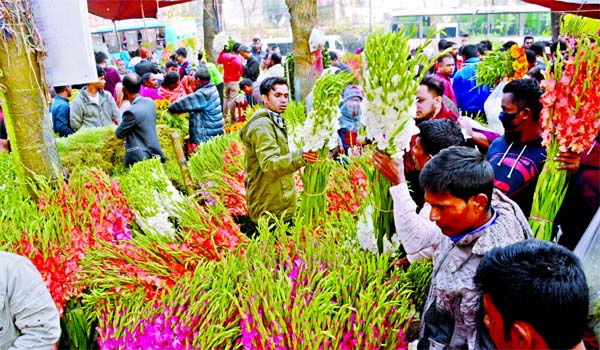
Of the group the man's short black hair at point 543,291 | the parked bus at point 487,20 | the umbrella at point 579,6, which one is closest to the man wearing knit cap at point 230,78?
the umbrella at point 579,6

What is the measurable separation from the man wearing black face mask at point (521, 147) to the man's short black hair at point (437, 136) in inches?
12.9

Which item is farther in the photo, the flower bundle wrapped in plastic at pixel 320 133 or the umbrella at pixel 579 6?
the umbrella at pixel 579 6

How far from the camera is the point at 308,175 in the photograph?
99.7 inches

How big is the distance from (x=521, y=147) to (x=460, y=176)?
0.99 meters

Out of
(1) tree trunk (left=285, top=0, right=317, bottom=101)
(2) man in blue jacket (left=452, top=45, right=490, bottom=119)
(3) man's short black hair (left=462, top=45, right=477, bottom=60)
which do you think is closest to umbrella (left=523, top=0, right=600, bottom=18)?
(3) man's short black hair (left=462, top=45, right=477, bottom=60)

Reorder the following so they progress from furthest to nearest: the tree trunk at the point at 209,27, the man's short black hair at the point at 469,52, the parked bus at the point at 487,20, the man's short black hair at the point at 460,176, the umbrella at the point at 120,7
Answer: the parked bus at the point at 487,20, the tree trunk at the point at 209,27, the umbrella at the point at 120,7, the man's short black hair at the point at 469,52, the man's short black hair at the point at 460,176

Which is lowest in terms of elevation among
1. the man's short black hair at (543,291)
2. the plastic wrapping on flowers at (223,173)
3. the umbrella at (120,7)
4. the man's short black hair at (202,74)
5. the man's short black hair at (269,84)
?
the plastic wrapping on flowers at (223,173)

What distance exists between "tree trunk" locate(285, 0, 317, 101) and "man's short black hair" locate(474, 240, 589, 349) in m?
4.44

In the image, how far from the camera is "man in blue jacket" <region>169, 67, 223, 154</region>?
5414mm

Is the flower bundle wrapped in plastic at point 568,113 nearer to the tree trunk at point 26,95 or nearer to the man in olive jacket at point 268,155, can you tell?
the man in olive jacket at point 268,155

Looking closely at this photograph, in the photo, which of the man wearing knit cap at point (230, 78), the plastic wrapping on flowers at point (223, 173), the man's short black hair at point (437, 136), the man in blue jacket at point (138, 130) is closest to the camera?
the man's short black hair at point (437, 136)

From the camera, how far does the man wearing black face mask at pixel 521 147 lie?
2.22 metres

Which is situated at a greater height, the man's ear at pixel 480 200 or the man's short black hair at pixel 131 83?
the man's short black hair at pixel 131 83

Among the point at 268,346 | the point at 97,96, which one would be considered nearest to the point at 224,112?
the point at 97,96
